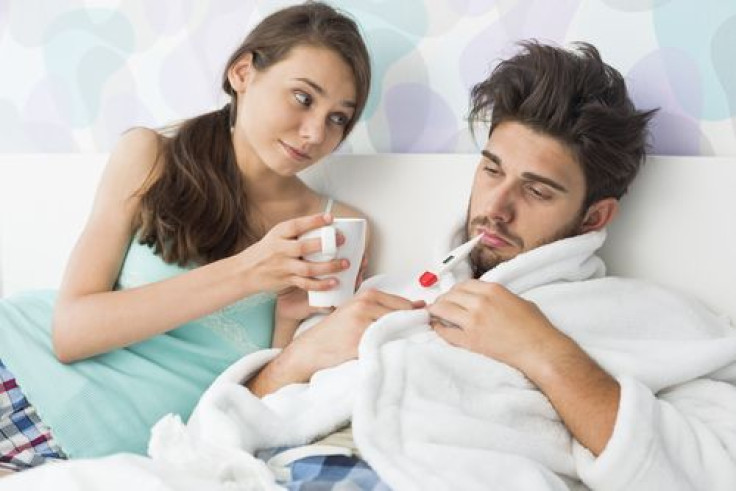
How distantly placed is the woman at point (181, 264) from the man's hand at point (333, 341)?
10cm

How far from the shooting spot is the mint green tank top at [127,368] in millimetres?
1319

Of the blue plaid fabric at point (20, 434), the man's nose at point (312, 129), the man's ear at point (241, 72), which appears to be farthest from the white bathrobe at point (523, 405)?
the man's ear at point (241, 72)

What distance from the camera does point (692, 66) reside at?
1293 millimetres

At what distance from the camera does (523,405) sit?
1.00m

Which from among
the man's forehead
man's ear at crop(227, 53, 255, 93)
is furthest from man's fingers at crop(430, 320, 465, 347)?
man's ear at crop(227, 53, 255, 93)

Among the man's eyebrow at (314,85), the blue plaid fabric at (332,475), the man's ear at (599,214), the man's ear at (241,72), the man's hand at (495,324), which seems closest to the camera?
the blue plaid fabric at (332,475)

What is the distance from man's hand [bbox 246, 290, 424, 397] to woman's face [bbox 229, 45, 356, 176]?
0.34 m

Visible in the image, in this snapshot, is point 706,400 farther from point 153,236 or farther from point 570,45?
point 153,236

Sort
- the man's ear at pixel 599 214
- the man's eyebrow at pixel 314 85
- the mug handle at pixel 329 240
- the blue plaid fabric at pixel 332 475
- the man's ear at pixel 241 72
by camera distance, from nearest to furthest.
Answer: the blue plaid fabric at pixel 332 475
the mug handle at pixel 329 240
the man's ear at pixel 599 214
the man's eyebrow at pixel 314 85
the man's ear at pixel 241 72

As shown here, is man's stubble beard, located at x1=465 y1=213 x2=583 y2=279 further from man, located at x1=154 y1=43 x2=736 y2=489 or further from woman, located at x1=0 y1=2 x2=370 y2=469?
woman, located at x1=0 y1=2 x2=370 y2=469

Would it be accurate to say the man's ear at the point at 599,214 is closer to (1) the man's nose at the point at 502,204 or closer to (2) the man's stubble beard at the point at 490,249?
(2) the man's stubble beard at the point at 490,249

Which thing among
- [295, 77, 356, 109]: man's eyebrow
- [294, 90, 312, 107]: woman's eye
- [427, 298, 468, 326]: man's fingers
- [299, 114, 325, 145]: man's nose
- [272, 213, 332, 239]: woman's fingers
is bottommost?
[427, 298, 468, 326]: man's fingers

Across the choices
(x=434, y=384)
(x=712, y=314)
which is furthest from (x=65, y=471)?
(x=712, y=314)

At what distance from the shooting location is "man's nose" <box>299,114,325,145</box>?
140cm
